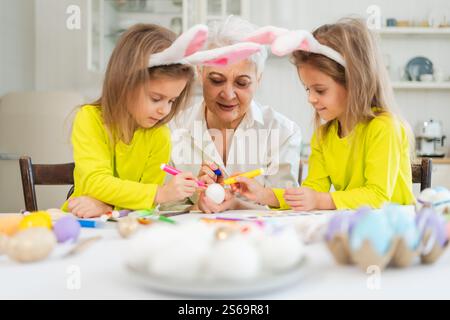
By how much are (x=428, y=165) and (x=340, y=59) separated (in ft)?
1.58

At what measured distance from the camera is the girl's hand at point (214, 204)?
1.32 metres

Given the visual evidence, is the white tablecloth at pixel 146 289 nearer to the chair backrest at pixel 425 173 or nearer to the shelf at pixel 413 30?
the chair backrest at pixel 425 173

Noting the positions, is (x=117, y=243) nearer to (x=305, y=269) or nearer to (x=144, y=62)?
(x=305, y=269)

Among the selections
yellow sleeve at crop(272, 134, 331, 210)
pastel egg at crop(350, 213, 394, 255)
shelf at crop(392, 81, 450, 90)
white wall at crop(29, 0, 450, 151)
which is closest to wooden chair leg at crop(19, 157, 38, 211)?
yellow sleeve at crop(272, 134, 331, 210)

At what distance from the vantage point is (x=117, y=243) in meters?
0.84

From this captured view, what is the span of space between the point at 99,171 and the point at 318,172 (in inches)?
25.2

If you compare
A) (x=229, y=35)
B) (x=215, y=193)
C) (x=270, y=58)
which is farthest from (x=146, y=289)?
(x=270, y=58)

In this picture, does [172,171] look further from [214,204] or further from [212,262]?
[212,262]

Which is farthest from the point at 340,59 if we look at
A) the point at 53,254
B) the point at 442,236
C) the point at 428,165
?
the point at 53,254

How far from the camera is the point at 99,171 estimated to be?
4.66 feet

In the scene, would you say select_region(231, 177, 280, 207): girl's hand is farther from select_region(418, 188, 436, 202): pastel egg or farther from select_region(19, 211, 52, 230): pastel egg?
select_region(19, 211, 52, 230): pastel egg

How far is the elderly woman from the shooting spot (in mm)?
1717

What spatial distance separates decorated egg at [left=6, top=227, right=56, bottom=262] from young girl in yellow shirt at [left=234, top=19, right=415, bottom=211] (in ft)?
2.38
